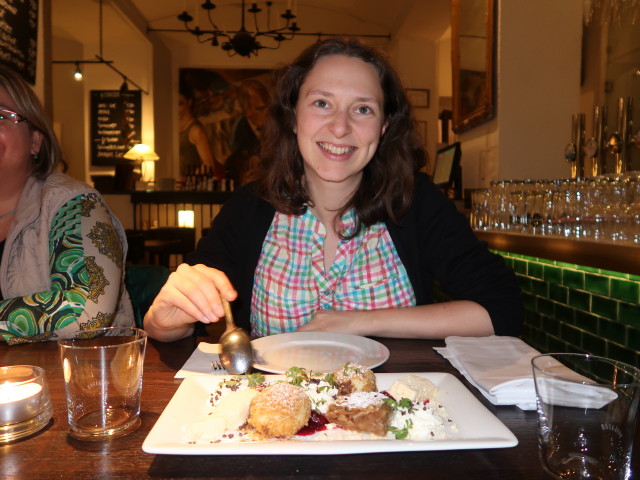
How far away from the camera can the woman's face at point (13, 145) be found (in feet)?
5.69

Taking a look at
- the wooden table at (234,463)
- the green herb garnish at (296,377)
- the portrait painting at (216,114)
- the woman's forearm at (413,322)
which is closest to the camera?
the wooden table at (234,463)

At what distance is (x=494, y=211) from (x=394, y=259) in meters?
1.31

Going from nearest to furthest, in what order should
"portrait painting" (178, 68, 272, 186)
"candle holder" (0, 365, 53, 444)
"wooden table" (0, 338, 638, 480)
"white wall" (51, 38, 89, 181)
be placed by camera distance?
"wooden table" (0, 338, 638, 480)
"candle holder" (0, 365, 53, 444)
"white wall" (51, 38, 89, 181)
"portrait painting" (178, 68, 272, 186)

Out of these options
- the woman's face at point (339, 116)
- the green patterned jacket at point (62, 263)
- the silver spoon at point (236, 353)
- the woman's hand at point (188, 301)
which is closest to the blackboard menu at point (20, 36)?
the green patterned jacket at point (62, 263)

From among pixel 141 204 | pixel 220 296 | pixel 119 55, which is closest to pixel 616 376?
pixel 220 296

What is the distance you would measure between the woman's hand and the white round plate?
0.45 feet

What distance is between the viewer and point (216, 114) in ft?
31.4

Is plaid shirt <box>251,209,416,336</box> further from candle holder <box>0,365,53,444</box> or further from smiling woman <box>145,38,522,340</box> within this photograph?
candle holder <box>0,365,53,444</box>

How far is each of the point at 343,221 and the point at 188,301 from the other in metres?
0.77

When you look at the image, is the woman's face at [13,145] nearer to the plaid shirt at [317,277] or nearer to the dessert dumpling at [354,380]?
the plaid shirt at [317,277]

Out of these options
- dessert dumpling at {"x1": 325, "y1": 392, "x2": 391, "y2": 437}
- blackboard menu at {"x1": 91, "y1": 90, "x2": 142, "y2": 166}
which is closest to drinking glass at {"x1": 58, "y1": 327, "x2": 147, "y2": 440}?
dessert dumpling at {"x1": 325, "y1": 392, "x2": 391, "y2": 437}

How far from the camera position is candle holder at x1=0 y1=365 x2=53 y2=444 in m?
0.72

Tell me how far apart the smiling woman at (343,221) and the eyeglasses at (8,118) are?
2.45 feet

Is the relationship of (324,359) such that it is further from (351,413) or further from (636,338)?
(636,338)
